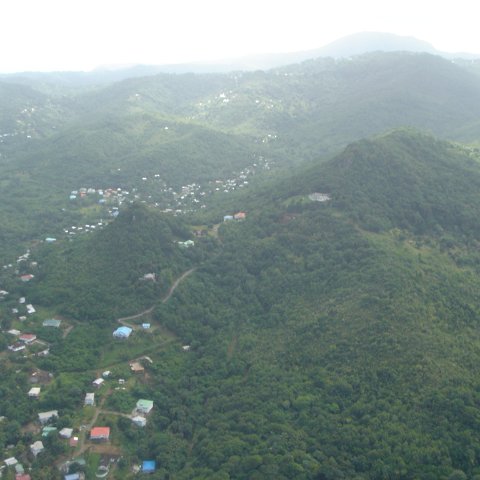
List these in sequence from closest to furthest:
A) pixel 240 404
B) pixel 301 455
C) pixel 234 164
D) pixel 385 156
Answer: pixel 301 455 → pixel 240 404 → pixel 385 156 → pixel 234 164

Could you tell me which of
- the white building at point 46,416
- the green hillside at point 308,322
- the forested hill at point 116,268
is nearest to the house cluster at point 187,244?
the green hillside at point 308,322

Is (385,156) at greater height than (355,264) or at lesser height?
greater

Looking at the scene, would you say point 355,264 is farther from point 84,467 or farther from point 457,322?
point 84,467

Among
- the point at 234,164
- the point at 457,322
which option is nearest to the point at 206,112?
the point at 234,164

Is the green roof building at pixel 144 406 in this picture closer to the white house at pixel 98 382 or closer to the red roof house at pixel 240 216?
the white house at pixel 98 382

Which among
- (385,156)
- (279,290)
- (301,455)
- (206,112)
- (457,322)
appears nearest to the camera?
(301,455)
